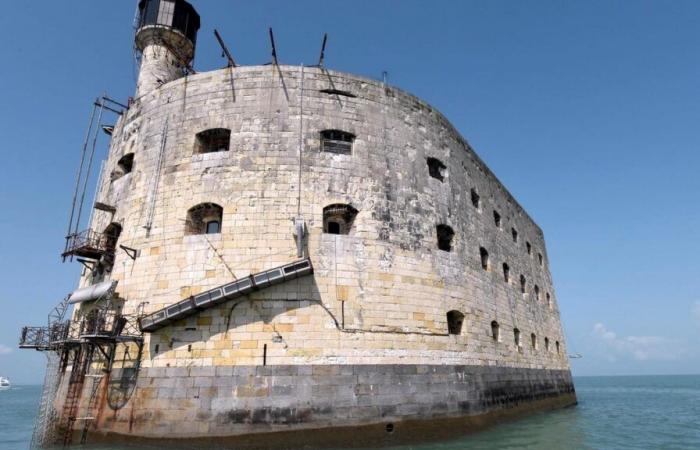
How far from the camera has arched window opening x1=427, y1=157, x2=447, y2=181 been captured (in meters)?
15.4

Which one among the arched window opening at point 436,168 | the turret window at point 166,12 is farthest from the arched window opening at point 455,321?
the turret window at point 166,12

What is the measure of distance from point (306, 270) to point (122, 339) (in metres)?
4.65

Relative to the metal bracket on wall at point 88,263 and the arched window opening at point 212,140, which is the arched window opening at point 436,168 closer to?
the arched window opening at point 212,140

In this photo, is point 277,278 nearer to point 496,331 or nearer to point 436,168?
point 436,168

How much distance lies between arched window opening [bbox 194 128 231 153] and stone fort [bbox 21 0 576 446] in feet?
0.20

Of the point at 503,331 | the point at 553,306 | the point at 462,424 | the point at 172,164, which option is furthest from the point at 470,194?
the point at 553,306

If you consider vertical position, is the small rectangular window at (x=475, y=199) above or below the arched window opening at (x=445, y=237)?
above

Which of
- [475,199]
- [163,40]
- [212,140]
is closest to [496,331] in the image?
[475,199]

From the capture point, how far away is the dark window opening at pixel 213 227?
12.6 m

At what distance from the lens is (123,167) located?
14.8 meters

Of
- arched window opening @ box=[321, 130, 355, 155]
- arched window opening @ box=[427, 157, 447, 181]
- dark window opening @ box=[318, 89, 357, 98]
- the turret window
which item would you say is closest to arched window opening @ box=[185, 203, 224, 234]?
arched window opening @ box=[321, 130, 355, 155]

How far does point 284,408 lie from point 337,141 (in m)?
7.51

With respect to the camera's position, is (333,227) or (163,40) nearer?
(333,227)

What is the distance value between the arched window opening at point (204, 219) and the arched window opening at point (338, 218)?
2844 mm
